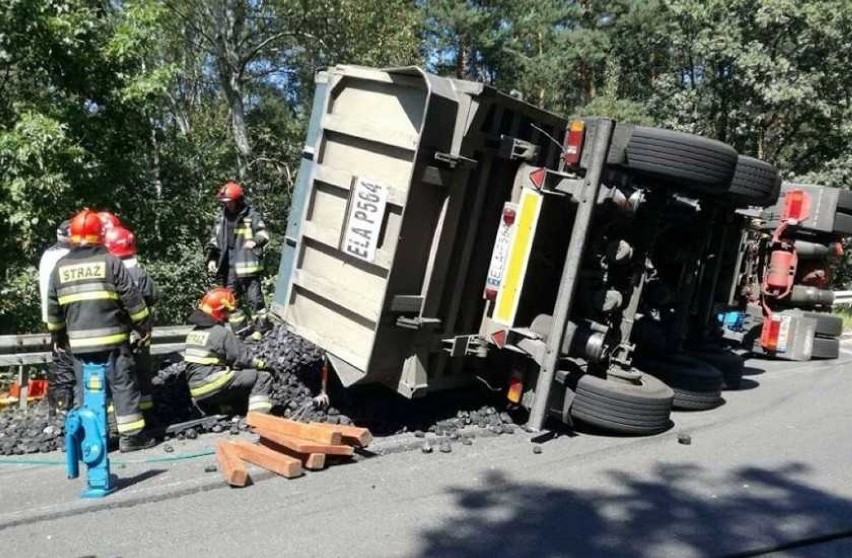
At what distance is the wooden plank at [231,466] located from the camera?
4254 mm

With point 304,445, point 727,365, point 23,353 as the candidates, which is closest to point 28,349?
point 23,353

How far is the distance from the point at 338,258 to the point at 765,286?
213 inches

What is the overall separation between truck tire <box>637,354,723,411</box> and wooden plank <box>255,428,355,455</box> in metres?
2.88

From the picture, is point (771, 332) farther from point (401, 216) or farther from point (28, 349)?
point (28, 349)

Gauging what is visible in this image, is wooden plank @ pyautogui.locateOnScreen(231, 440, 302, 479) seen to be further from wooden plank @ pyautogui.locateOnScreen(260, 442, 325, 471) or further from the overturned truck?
the overturned truck

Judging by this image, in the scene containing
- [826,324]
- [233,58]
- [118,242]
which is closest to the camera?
[118,242]

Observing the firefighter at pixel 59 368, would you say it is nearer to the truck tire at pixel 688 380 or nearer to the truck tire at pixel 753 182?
the truck tire at pixel 688 380

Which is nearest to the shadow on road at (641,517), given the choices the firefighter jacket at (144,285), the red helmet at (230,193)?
the firefighter jacket at (144,285)

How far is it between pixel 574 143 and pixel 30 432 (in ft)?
13.9

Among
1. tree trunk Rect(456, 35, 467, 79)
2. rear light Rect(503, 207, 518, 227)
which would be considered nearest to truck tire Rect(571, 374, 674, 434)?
rear light Rect(503, 207, 518, 227)

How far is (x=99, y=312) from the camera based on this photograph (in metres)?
4.78

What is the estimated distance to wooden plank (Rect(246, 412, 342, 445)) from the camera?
4.59 meters

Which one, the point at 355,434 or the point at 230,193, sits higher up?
the point at 230,193

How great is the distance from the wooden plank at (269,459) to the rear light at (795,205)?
6.43 meters
